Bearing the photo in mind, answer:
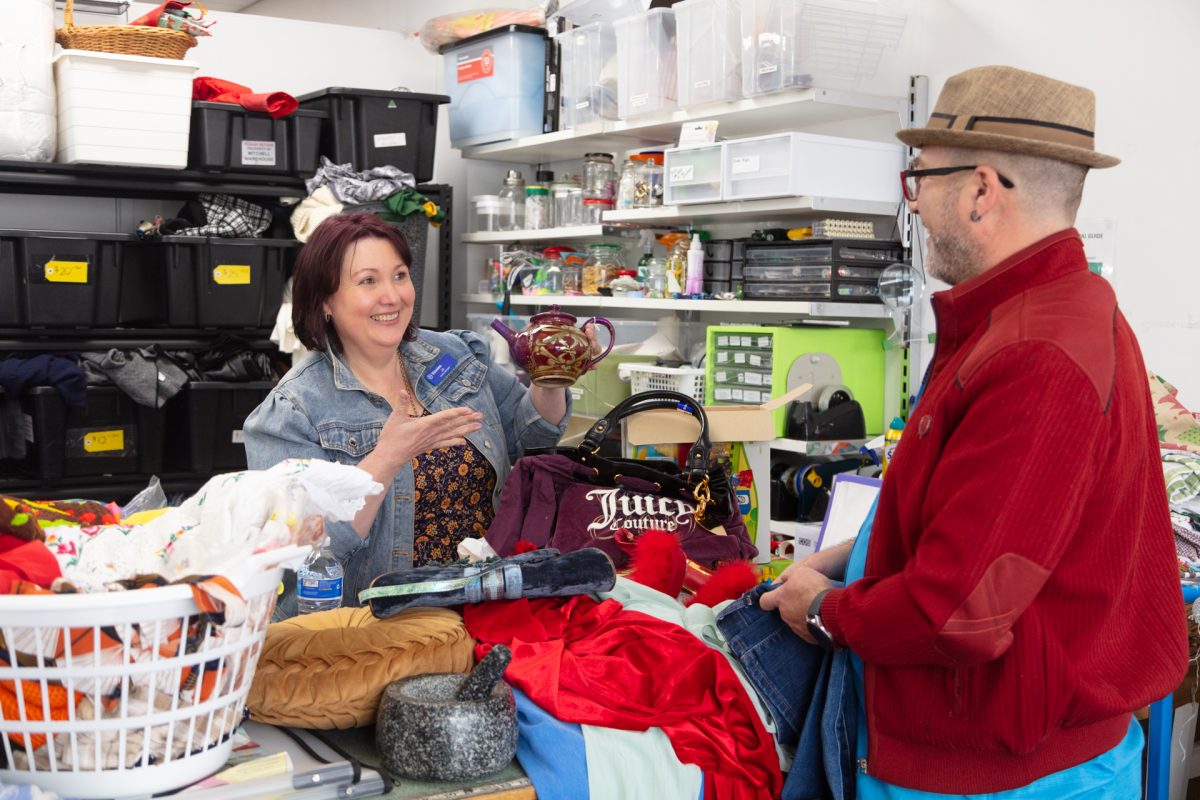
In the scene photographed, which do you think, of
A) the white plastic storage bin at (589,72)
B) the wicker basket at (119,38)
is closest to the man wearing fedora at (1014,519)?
the white plastic storage bin at (589,72)

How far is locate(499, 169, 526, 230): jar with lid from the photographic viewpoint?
206 inches

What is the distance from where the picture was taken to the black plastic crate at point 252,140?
176 inches

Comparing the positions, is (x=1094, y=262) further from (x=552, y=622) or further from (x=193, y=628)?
(x=193, y=628)

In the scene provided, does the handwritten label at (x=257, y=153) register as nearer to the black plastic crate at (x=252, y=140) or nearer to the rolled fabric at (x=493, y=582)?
the black plastic crate at (x=252, y=140)

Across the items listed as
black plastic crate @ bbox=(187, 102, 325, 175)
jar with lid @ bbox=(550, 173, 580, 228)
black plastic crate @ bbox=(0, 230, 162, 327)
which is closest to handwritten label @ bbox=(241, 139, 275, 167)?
black plastic crate @ bbox=(187, 102, 325, 175)

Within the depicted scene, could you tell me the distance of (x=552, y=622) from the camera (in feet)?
5.65

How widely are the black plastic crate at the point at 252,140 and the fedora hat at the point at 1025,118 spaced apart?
3.53m

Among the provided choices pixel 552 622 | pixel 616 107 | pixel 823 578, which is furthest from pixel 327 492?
pixel 616 107

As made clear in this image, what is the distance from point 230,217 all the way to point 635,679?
359 cm

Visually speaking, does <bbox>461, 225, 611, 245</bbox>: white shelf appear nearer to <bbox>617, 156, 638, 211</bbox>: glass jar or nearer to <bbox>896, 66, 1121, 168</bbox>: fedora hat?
<bbox>617, 156, 638, 211</bbox>: glass jar

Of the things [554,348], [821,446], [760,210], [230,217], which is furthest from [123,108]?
[821,446]

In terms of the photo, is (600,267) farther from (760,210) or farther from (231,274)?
(231,274)

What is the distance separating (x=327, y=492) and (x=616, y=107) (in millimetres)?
3311

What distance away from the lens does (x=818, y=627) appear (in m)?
1.63
